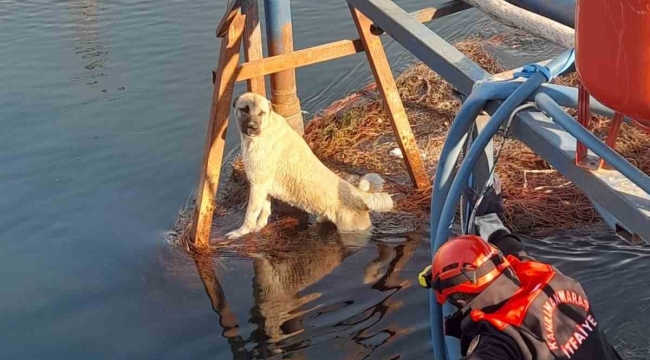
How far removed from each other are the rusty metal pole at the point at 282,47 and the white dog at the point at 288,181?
79 centimetres

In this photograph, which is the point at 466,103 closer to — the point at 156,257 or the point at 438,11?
the point at 438,11

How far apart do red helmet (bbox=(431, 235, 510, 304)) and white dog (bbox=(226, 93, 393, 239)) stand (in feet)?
10.3

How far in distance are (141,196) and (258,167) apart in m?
1.61

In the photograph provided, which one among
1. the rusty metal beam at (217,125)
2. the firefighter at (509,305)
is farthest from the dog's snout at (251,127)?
the firefighter at (509,305)

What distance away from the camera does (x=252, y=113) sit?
593 cm

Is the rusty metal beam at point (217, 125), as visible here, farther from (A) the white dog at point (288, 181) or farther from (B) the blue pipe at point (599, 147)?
(B) the blue pipe at point (599, 147)

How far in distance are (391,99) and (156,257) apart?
218 cm

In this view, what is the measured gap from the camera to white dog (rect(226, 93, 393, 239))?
597 centimetres

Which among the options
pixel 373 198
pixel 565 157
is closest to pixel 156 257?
pixel 373 198

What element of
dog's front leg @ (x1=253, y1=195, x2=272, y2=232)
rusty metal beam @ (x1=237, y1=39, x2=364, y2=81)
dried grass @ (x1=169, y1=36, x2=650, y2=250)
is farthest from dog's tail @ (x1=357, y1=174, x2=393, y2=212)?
rusty metal beam @ (x1=237, y1=39, x2=364, y2=81)

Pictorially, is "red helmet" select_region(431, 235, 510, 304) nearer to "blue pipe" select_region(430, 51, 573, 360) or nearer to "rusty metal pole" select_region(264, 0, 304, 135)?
"blue pipe" select_region(430, 51, 573, 360)

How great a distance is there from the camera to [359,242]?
19.9 ft

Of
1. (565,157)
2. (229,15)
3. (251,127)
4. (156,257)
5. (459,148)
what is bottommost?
(156,257)

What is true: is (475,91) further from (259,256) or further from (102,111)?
(102,111)
